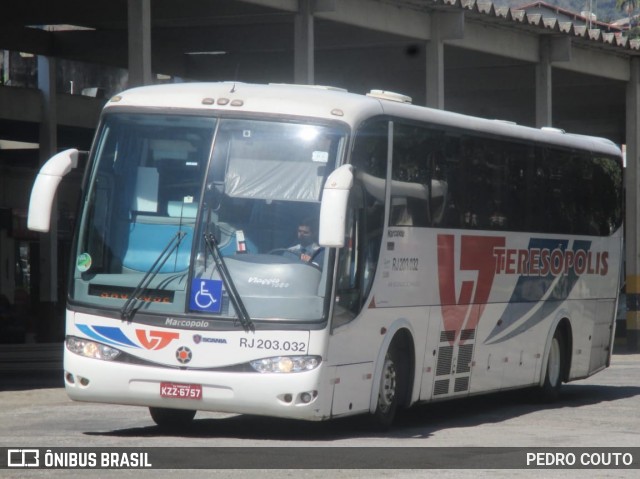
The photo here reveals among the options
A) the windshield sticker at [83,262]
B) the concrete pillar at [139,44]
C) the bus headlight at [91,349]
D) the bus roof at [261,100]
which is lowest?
the bus headlight at [91,349]

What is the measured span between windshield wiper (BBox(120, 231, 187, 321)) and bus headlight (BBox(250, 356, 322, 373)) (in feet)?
3.87

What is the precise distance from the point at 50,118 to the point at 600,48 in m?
13.0

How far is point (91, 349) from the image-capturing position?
12773 mm

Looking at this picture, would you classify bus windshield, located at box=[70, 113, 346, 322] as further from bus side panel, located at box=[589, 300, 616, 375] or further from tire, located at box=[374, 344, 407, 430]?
bus side panel, located at box=[589, 300, 616, 375]

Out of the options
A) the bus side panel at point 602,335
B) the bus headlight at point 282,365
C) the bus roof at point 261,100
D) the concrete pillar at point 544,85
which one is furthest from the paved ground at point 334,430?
the concrete pillar at point 544,85

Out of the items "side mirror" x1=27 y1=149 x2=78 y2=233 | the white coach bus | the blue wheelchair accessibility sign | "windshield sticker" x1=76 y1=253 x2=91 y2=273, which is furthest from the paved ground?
"side mirror" x1=27 y1=149 x2=78 y2=233

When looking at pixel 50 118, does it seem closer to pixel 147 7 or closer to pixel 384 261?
pixel 147 7

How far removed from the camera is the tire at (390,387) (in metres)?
13.9

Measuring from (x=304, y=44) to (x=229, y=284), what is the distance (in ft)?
41.3

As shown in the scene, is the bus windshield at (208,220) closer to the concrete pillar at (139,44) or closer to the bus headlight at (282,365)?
the bus headlight at (282,365)

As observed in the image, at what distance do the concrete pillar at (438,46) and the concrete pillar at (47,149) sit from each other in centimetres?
1003

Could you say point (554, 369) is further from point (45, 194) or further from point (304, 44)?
point (45, 194)

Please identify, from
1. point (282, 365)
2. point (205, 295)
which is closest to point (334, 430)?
point (282, 365)

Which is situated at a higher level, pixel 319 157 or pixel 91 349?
pixel 319 157
